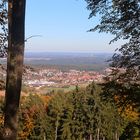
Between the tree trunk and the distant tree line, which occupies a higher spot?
the tree trunk

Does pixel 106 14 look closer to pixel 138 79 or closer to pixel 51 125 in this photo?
pixel 138 79

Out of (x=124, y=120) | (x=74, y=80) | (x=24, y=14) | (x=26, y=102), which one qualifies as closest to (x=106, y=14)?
(x=24, y=14)

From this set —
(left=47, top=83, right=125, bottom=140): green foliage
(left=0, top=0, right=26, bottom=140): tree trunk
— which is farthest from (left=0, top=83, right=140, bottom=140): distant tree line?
(left=0, top=0, right=26, bottom=140): tree trunk

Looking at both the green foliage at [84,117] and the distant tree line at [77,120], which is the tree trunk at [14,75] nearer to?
the distant tree line at [77,120]

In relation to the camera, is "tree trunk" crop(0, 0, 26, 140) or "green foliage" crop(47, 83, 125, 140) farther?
"green foliage" crop(47, 83, 125, 140)

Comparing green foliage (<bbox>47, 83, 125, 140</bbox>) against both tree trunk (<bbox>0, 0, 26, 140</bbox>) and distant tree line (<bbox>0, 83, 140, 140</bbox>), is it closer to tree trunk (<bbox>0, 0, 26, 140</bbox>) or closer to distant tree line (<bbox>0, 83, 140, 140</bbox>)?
distant tree line (<bbox>0, 83, 140, 140</bbox>)

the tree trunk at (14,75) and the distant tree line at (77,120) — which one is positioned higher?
the tree trunk at (14,75)

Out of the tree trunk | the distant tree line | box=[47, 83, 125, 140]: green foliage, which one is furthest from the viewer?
box=[47, 83, 125, 140]: green foliage

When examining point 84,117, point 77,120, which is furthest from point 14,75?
point 84,117

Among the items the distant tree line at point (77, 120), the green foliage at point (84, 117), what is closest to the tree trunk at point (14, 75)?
the distant tree line at point (77, 120)
